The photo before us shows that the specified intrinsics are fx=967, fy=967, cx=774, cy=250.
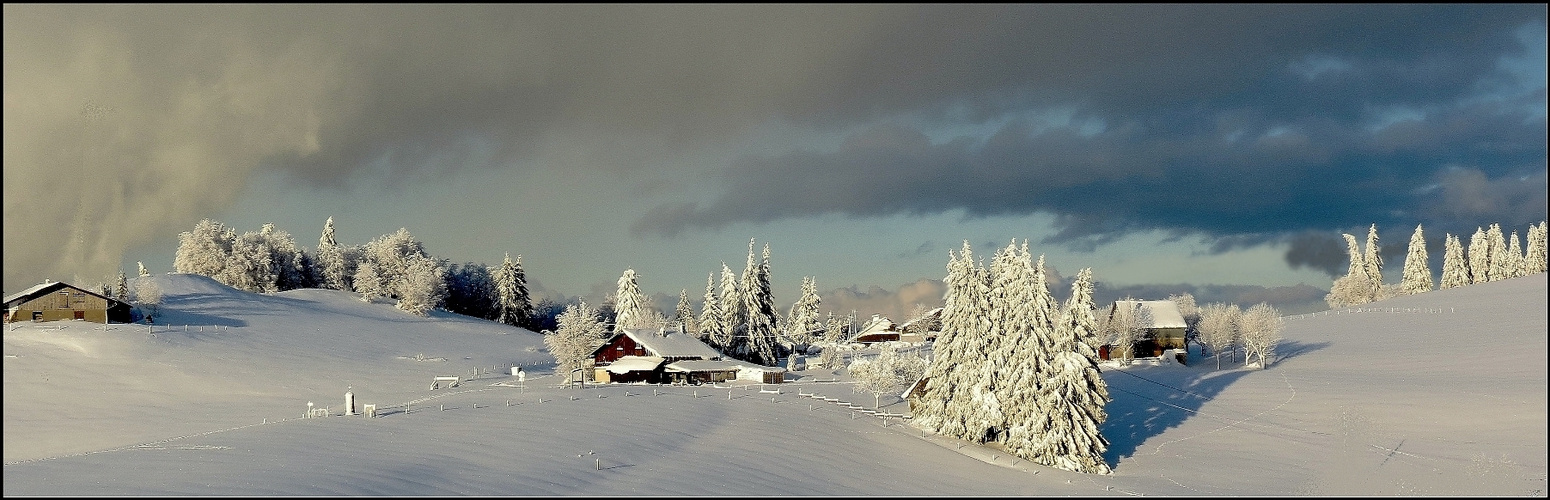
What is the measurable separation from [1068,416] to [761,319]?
57.1 meters

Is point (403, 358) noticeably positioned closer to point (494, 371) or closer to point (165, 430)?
point (494, 371)

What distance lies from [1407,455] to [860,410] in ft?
107

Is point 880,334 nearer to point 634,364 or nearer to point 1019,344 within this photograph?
point 634,364

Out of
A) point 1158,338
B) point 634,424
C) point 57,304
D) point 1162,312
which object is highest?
point 57,304

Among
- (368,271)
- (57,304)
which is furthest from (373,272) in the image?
(57,304)

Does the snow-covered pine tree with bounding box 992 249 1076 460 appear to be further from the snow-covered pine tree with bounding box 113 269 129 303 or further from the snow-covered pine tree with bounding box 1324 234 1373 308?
the snow-covered pine tree with bounding box 1324 234 1373 308

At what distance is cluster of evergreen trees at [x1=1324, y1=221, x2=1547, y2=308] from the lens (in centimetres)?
16250

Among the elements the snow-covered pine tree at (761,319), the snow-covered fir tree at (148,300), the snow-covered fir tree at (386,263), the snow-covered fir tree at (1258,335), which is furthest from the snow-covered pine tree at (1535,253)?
the snow-covered fir tree at (148,300)

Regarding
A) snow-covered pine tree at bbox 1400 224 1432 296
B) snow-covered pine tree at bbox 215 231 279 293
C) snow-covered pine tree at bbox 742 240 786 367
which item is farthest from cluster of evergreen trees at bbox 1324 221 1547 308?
snow-covered pine tree at bbox 215 231 279 293

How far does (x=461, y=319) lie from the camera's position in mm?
126250

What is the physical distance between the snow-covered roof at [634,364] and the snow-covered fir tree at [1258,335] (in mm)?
59576

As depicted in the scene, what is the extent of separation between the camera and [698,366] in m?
87.3

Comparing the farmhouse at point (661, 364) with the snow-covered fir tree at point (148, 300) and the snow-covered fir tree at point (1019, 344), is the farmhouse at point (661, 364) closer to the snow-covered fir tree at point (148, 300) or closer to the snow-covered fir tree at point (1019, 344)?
Answer: the snow-covered fir tree at point (1019, 344)

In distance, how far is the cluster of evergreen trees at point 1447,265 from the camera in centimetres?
16250
